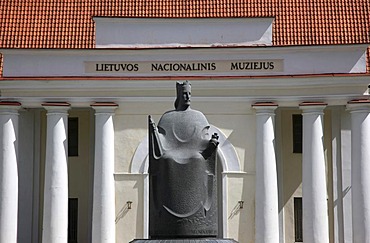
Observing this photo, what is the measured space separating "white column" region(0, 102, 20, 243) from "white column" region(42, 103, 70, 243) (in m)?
1.15

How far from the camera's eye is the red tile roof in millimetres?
44000

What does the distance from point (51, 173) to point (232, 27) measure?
29.3 ft

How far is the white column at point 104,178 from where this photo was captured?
41375mm

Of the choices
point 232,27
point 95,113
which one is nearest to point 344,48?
point 232,27

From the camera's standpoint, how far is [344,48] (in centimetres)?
4181

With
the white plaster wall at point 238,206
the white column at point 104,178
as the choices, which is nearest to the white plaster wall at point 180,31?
the white column at point 104,178

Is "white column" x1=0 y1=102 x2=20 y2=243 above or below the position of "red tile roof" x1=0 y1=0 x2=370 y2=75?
below

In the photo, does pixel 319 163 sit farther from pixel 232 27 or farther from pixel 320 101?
pixel 232 27

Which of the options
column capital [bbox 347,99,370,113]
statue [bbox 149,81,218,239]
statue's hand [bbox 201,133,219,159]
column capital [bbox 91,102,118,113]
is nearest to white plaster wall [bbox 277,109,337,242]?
column capital [bbox 347,99,370,113]

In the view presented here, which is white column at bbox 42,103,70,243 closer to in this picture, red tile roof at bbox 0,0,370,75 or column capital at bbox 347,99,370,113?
red tile roof at bbox 0,0,370,75

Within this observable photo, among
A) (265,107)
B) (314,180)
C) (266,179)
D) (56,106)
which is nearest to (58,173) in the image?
(56,106)

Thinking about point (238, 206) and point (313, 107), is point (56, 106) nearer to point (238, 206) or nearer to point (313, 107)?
point (238, 206)

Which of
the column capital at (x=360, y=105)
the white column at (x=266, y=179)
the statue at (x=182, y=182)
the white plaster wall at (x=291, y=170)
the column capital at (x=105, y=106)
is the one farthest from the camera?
the white plaster wall at (x=291, y=170)

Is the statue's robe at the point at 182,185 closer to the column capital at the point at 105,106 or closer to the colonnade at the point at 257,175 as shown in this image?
the colonnade at the point at 257,175
